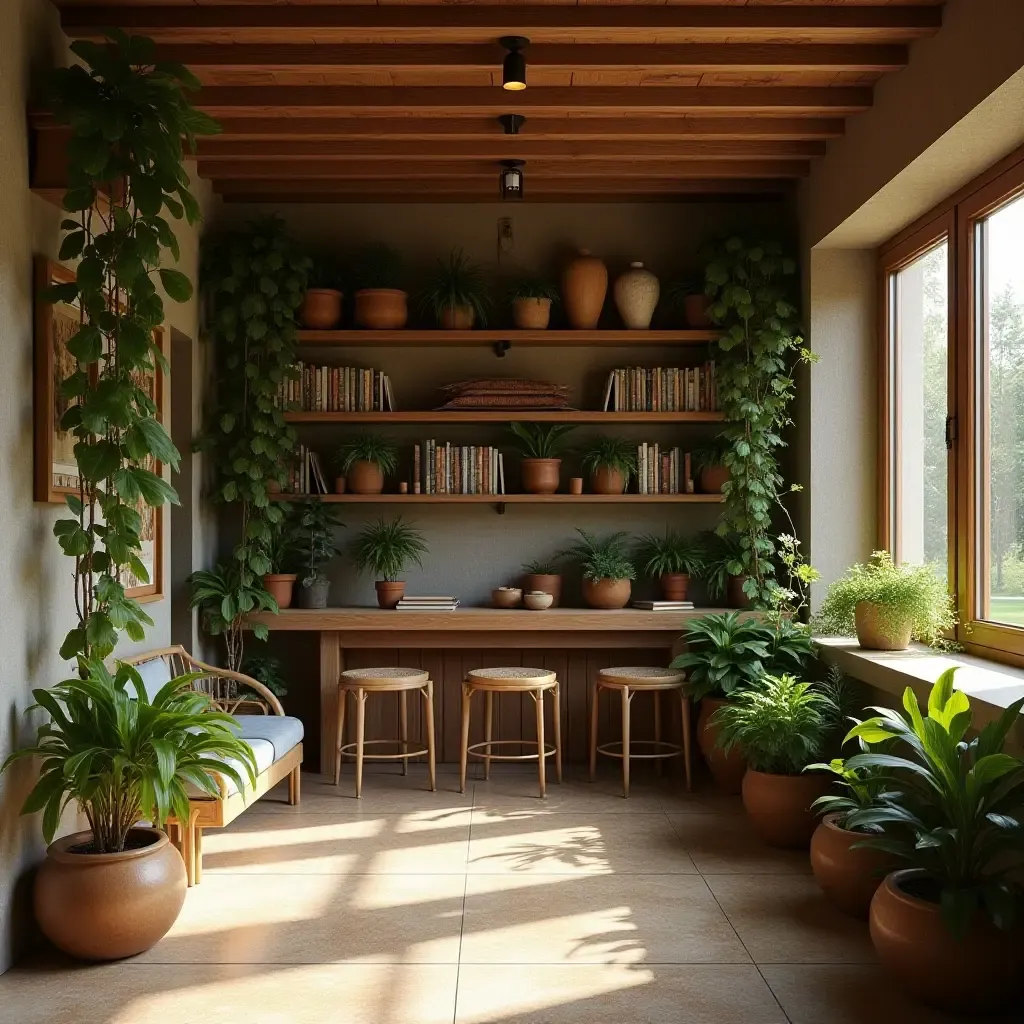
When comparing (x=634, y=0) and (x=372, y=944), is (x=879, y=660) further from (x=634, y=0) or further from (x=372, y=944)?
(x=634, y=0)

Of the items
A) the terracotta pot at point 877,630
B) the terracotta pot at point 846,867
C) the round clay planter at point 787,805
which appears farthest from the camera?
the terracotta pot at point 877,630

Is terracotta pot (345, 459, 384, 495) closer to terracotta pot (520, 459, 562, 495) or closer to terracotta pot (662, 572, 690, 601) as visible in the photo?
terracotta pot (520, 459, 562, 495)

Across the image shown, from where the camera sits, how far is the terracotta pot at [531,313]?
6020mm

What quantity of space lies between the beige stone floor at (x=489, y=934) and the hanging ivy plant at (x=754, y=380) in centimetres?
147

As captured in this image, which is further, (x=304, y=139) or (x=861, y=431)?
(x=861, y=431)

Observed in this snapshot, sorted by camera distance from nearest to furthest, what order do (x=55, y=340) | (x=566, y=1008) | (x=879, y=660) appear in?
(x=566, y=1008) < (x=55, y=340) < (x=879, y=660)

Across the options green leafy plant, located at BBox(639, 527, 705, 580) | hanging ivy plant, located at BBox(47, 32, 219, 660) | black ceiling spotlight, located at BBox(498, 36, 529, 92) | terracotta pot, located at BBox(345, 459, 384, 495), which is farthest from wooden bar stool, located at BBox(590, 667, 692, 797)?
black ceiling spotlight, located at BBox(498, 36, 529, 92)

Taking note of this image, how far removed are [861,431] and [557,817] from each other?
2436 mm

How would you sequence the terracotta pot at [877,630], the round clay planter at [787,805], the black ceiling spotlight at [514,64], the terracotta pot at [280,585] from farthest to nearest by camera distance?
1. the terracotta pot at [280,585]
2. the terracotta pot at [877,630]
3. the round clay planter at [787,805]
4. the black ceiling spotlight at [514,64]

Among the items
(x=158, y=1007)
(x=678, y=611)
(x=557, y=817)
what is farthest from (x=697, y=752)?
(x=158, y=1007)

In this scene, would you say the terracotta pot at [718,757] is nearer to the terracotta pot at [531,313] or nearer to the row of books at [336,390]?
the terracotta pot at [531,313]

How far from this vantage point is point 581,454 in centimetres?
632

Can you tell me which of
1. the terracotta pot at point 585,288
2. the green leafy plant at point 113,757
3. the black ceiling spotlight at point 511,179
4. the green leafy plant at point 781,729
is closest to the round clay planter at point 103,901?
the green leafy plant at point 113,757

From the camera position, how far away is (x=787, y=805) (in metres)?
4.52
